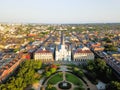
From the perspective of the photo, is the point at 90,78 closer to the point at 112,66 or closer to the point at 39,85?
the point at 112,66

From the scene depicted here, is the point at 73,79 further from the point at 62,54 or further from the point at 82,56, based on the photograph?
the point at 82,56

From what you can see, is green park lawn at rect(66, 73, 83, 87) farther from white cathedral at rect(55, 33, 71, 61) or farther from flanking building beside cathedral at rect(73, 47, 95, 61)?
flanking building beside cathedral at rect(73, 47, 95, 61)

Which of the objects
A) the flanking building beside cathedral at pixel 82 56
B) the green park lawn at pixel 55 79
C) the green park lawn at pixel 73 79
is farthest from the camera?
the flanking building beside cathedral at pixel 82 56

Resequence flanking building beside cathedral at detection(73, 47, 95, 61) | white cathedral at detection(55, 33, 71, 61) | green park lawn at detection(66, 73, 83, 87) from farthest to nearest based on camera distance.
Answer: flanking building beside cathedral at detection(73, 47, 95, 61), white cathedral at detection(55, 33, 71, 61), green park lawn at detection(66, 73, 83, 87)

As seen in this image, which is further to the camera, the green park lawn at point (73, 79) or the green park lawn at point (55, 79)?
the green park lawn at point (55, 79)

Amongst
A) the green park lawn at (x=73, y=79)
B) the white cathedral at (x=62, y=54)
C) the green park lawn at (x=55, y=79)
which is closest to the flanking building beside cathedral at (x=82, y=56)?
the white cathedral at (x=62, y=54)

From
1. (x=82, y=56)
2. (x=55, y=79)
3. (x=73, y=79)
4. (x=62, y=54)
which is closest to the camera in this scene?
(x=55, y=79)

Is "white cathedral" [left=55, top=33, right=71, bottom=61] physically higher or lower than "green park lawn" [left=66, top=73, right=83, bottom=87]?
higher

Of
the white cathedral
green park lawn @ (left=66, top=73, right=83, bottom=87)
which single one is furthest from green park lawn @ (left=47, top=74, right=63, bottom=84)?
the white cathedral

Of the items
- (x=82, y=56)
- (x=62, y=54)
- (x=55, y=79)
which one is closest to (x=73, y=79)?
(x=55, y=79)

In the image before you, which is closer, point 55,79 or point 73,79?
point 55,79

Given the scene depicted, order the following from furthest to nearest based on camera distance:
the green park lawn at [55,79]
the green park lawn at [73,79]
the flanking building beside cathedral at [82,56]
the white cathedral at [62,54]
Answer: the flanking building beside cathedral at [82,56] → the white cathedral at [62,54] → the green park lawn at [55,79] → the green park lawn at [73,79]

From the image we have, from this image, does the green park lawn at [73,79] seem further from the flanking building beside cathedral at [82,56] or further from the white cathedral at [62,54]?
the flanking building beside cathedral at [82,56]
